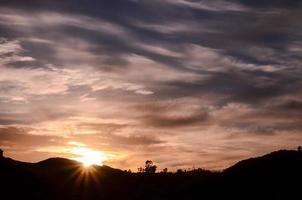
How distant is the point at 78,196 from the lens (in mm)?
61719

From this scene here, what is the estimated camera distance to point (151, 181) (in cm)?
6016

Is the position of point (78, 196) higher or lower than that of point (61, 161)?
lower

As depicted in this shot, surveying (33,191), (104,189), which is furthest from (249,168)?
(33,191)

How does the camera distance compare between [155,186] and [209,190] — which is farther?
[155,186]

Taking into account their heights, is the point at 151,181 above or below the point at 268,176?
above

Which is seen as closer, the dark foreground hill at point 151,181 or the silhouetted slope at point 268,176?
the silhouetted slope at point 268,176

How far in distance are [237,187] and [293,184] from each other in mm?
5517

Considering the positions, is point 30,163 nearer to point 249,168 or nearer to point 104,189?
point 104,189

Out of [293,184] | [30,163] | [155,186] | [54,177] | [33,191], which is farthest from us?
[30,163]

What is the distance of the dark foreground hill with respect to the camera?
4505 centimetres

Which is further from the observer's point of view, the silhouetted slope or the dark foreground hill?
the dark foreground hill

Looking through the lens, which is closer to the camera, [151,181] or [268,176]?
[268,176]

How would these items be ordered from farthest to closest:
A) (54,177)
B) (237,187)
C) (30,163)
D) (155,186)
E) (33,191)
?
(30,163) → (54,177) → (33,191) → (155,186) → (237,187)

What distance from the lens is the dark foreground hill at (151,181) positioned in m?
45.1
